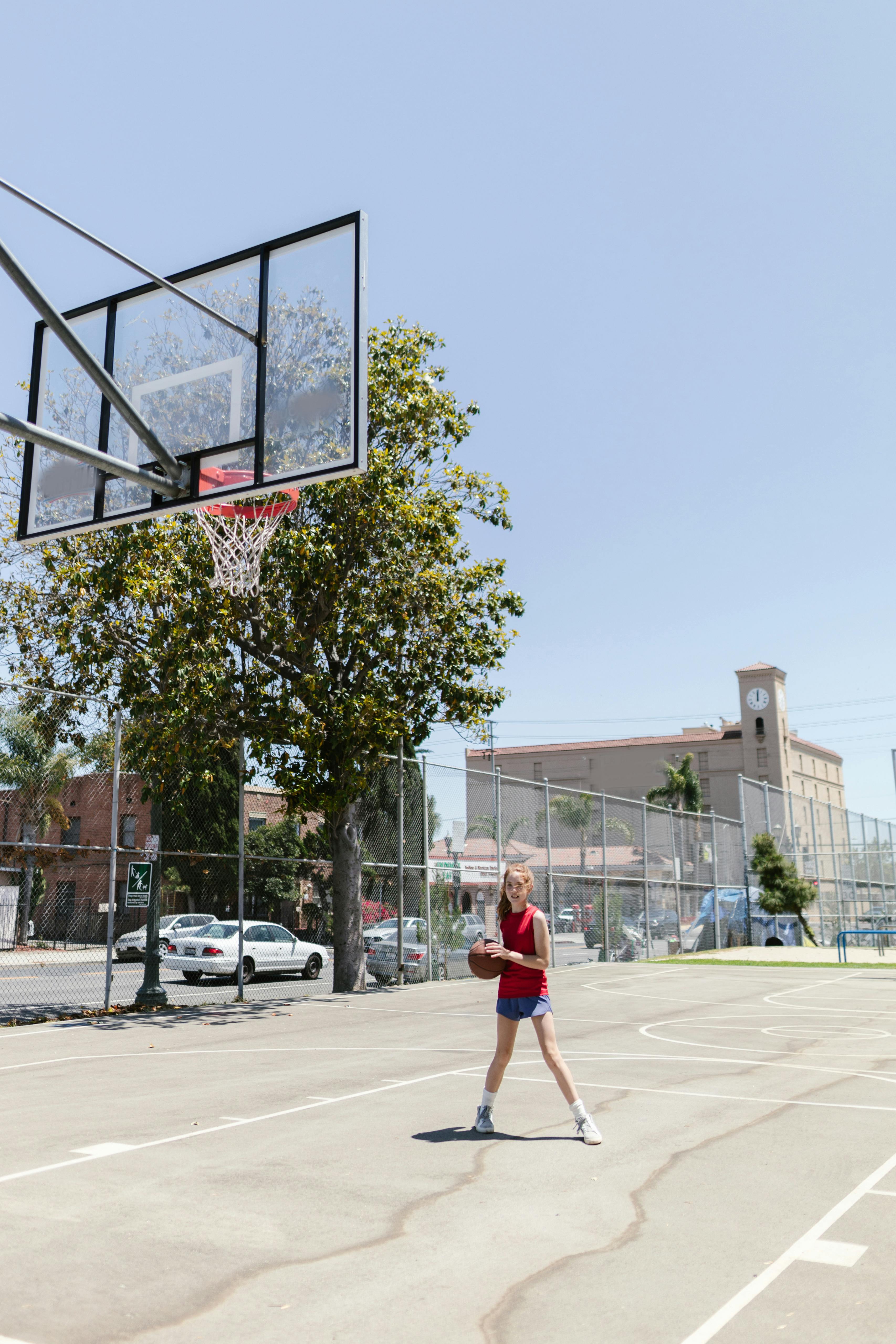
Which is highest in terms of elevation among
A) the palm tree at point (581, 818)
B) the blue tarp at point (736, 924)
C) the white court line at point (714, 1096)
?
the palm tree at point (581, 818)

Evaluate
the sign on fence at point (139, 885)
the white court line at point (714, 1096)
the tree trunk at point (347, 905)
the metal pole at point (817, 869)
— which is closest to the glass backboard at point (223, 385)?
the white court line at point (714, 1096)

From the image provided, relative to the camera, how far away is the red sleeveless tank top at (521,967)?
24.6ft

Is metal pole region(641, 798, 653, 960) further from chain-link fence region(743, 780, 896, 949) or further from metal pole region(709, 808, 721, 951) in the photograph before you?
chain-link fence region(743, 780, 896, 949)

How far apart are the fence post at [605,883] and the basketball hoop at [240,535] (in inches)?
618

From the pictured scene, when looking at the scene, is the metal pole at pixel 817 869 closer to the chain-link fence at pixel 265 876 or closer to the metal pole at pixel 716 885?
the metal pole at pixel 716 885

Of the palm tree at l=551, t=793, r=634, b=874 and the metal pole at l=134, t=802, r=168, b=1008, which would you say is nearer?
the metal pole at l=134, t=802, r=168, b=1008

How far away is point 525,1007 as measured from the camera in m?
7.52

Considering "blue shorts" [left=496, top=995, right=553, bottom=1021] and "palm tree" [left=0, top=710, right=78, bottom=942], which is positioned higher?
"palm tree" [left=0, top=710, right=78, bottom=942]

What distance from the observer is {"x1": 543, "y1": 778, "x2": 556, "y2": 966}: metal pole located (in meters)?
26.5

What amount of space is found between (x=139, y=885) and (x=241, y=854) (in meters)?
1.94

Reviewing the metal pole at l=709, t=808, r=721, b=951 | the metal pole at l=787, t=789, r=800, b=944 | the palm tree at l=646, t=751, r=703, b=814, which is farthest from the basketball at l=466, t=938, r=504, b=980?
the palm tree at l=646, t=751, r=703, b=814

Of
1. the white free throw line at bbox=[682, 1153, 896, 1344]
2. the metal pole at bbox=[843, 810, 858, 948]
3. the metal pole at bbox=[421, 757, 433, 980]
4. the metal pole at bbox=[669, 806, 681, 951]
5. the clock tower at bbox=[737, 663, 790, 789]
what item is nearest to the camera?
the white free throw line at bbox=[682, 1153, 896, 1344]

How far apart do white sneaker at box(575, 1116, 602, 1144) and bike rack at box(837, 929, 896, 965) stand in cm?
2074

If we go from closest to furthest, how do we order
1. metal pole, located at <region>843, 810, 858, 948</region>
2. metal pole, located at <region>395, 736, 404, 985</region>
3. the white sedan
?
metal pole, located at <region>395, 736, 404, 985</region>, the white sedan, metal pole, located at <region>843, 810, 858, 948</region>
